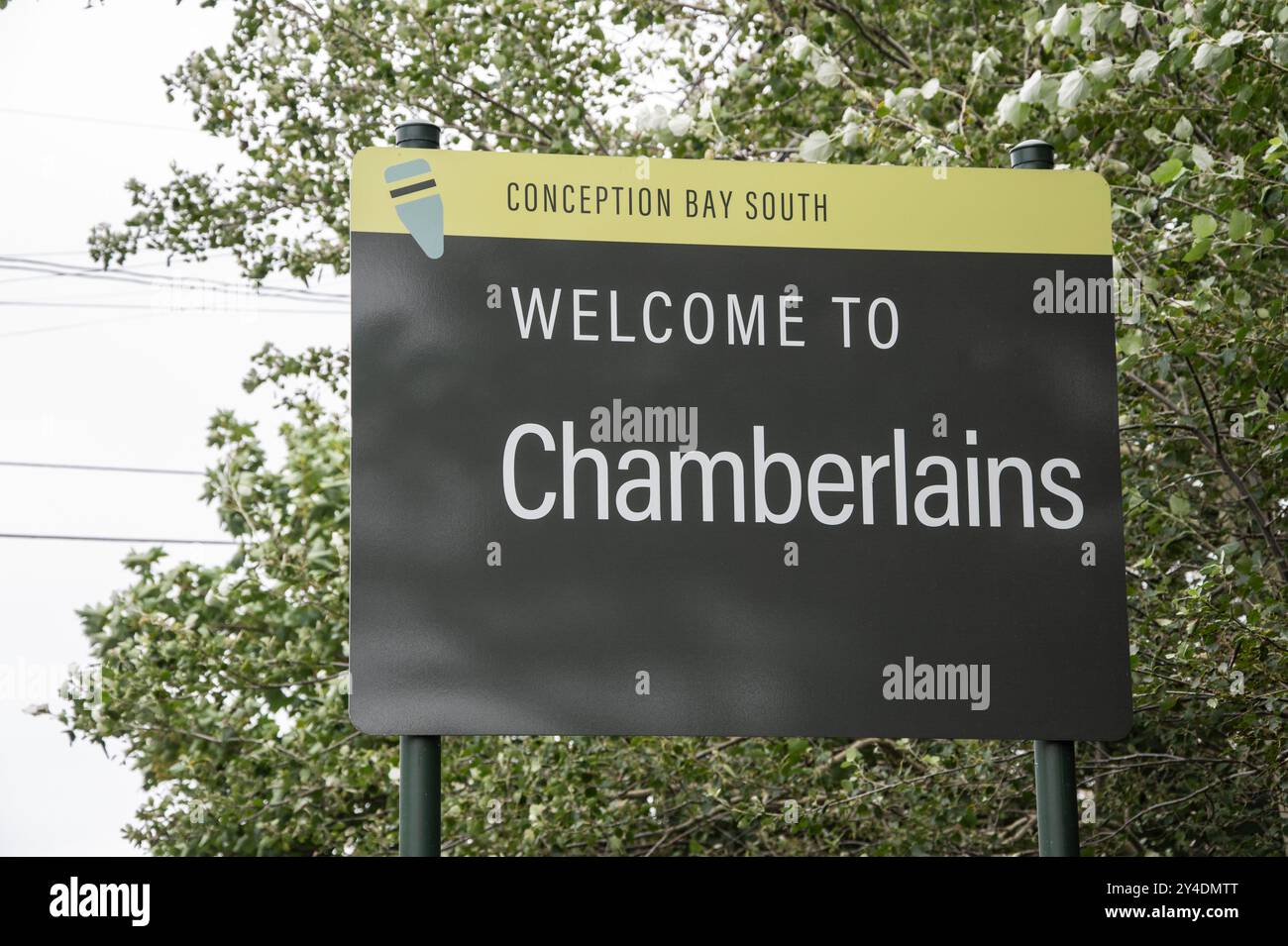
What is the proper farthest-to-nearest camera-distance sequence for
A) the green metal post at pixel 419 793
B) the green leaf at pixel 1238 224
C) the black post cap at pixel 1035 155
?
the green leaf at pixel 1238 224 → the black post cap at pixel 1035 155 → the green metal post at pixel 419 793

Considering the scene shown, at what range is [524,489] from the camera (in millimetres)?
2408

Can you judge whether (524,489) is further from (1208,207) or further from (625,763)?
(625,763)

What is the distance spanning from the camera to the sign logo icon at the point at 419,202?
2480mm

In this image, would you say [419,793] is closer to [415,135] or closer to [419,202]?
[419,202]

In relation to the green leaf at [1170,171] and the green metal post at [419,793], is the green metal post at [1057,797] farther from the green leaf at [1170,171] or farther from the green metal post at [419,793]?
the green leaf at [1170,171]

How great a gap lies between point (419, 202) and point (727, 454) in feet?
2.44

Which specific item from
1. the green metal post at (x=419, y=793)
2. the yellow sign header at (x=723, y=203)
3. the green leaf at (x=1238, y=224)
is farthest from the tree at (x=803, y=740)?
the green metal post at (x=419, y=793)

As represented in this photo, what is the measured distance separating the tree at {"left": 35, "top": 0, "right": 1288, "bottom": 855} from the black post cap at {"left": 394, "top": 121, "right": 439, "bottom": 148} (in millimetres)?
1443

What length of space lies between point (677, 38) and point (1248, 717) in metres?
4.09

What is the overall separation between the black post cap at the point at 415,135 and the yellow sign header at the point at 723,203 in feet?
0.16

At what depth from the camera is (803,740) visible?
516 cm

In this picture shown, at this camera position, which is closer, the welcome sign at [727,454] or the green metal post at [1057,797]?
the welcome sign at [727,454]

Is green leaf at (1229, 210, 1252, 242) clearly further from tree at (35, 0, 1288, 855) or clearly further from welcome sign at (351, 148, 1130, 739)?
welcome sign at (351, 148, 1130, 739)
